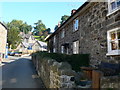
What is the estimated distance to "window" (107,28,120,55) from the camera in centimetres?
679

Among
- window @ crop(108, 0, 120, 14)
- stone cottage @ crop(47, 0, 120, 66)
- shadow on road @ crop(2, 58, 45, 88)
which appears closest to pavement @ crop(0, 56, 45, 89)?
shadow on road @ crop(2, 58, 45, 88)

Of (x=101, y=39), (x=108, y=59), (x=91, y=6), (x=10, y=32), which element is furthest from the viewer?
(x=10, y=32)

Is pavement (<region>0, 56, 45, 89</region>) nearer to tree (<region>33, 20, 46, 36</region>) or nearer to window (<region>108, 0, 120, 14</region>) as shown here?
window (<region>108, 0, 120, 14</region>)

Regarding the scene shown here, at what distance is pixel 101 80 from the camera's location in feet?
10.4

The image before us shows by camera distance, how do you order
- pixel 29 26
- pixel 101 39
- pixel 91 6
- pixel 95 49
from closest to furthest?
pixel 101 39, pixel 95 49, pixel 91 6, pixel 29 26

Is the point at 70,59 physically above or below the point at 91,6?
below

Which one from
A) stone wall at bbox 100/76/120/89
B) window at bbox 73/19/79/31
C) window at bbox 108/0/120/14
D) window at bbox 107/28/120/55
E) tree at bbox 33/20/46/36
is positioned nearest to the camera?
stone wall at bbox 100/76/120/89

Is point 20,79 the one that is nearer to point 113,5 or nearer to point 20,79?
point 20,79

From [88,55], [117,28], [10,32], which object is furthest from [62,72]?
[10,32]

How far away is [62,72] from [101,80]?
133 centimetres

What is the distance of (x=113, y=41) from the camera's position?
7.12 m

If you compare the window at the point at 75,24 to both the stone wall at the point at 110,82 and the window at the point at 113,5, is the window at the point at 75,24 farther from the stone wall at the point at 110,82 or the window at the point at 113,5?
the stone wall at the point at 110,82

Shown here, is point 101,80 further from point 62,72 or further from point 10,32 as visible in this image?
Result: point 10,32

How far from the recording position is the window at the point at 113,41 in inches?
267
